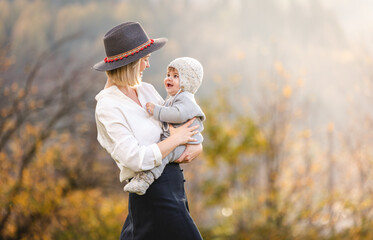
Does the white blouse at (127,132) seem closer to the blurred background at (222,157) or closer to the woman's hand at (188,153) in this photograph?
the woman's hand at (188,153)

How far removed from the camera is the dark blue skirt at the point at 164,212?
2.02 meters

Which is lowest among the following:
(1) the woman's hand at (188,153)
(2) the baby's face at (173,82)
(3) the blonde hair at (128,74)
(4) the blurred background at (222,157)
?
(4) the blurred background at (222,157)

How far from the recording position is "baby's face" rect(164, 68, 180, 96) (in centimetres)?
210

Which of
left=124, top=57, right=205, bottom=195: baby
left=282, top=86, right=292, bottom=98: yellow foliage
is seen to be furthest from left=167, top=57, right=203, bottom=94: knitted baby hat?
left=282, top=86, right=292, bottom=98: yellow foliage

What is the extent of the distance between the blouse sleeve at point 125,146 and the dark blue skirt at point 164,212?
0.15 meters

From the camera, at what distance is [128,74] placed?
2.05 m

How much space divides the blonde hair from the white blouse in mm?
46

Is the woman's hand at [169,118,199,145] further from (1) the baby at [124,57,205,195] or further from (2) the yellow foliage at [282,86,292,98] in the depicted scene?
(2) the yellow foliage at [282,86,292,98]

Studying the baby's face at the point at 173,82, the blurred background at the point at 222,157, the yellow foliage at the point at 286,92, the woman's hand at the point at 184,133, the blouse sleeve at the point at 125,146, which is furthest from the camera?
the yellow foliage at the point at 286,92

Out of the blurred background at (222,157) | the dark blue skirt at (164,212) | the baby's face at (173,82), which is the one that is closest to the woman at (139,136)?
the dark blue skirt at (164,212)

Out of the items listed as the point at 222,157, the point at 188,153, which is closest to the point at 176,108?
the point at 188,153

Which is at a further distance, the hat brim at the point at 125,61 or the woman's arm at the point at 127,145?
the hat brim at the point at 125,61

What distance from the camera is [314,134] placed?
9328mm

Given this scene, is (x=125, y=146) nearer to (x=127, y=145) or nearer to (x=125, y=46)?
(x=127, y=145)
